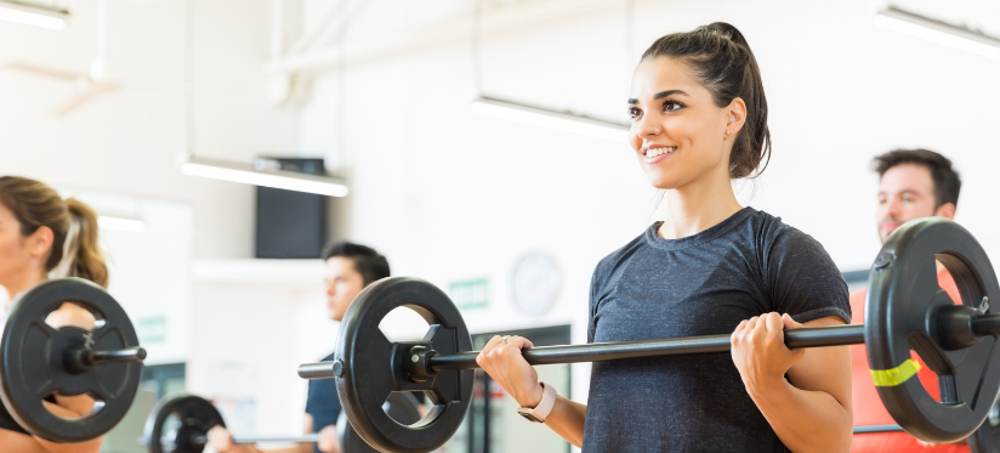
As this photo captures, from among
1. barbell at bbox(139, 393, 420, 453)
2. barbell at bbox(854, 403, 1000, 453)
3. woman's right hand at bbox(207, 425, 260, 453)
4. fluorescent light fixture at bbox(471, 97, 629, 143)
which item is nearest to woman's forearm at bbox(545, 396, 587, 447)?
barbell at bbox(854, 403, 1000, 453)

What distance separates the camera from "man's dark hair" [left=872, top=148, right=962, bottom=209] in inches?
112

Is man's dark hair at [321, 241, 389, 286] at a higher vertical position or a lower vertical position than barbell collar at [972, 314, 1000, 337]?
higher

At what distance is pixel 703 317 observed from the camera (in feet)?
4.77

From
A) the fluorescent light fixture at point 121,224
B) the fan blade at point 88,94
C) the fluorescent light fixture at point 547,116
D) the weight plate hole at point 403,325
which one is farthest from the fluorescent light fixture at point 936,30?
the fluorescent light fixture at point 121,224

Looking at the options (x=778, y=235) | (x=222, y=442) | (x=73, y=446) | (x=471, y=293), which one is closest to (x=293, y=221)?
Answer: (x=471, y=293)

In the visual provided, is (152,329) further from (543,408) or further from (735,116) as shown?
(735,116)

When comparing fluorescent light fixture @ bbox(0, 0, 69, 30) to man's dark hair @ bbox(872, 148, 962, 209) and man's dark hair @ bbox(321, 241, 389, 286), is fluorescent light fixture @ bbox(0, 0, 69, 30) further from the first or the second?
man's dark hair @ bbox(872, 148, 962, 209)

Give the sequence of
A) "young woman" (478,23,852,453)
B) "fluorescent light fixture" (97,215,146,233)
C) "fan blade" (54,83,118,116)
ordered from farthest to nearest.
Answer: "fluorescent light fixture" (97,215,146,233)
"fan blade" (54,83,118,116)
"young woman" (478,23,852,453)

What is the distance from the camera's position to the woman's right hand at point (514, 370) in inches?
65.4

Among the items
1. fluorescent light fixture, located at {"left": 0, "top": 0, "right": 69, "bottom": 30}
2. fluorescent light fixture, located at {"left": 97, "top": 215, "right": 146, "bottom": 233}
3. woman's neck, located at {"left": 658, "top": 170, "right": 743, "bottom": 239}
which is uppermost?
fluorescent light fixture, located at {"left": 0, "top": 0, "right": 69, "bottom": 30}

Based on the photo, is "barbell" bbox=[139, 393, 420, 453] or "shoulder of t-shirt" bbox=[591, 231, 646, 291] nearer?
"shoulder of t-shirt" bbox=[591, 231, 646, 291]

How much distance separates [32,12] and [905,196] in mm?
4142

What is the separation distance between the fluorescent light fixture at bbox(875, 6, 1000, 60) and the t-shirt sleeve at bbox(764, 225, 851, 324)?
9.83ft

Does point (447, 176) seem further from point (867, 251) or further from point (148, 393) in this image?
point (867, 251)
